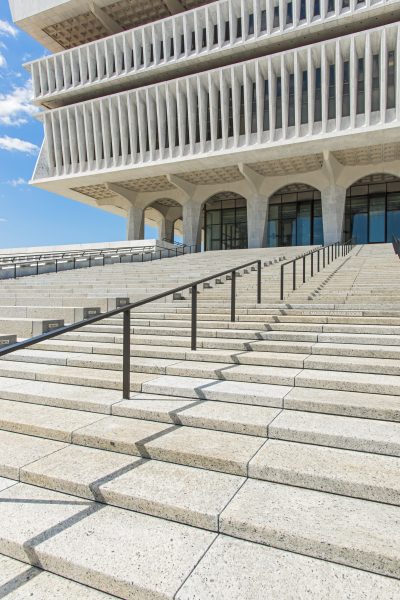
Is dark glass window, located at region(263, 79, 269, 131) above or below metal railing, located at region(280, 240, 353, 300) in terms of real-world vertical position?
above

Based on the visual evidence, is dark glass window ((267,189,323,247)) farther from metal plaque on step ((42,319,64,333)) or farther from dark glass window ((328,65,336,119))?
metal plaque on step ((42,319,64,333))

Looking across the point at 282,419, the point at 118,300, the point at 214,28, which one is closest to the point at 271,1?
the point at 214,28

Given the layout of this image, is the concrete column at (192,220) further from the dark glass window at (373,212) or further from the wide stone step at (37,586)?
the wide stone step at (37,586)

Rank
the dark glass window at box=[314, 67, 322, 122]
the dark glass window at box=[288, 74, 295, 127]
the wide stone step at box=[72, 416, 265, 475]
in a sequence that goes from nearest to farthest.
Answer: the wide stone step at box=[72, 416, 265, 475]
the dark glass window at box=[314, 67, 322, 122]
the dark glass window at box=[288, 74, 295, 127]

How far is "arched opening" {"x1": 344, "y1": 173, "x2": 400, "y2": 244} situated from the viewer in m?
34.2

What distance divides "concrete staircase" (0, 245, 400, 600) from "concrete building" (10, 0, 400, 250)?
25.8 m

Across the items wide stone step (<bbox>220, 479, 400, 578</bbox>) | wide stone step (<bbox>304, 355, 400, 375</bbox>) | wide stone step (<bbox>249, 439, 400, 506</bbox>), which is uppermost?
wide stone step (<bbox>304, 355, 400, 375</bbox>)

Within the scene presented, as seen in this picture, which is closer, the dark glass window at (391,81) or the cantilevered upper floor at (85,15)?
the dark glass window at (391,81)

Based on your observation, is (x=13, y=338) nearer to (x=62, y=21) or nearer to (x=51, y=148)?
(x=51, y=148)

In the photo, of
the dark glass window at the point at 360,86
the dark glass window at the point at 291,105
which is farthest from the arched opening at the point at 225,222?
the dark glass window at the point at 360,86

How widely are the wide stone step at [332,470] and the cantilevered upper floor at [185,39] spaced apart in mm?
31278

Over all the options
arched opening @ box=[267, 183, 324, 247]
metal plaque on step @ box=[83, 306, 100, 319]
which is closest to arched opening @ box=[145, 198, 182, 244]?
arched opening @ box=[267, 183, 324, 247]

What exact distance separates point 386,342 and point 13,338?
596 centimetres

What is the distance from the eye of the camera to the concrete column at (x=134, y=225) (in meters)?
39.5
